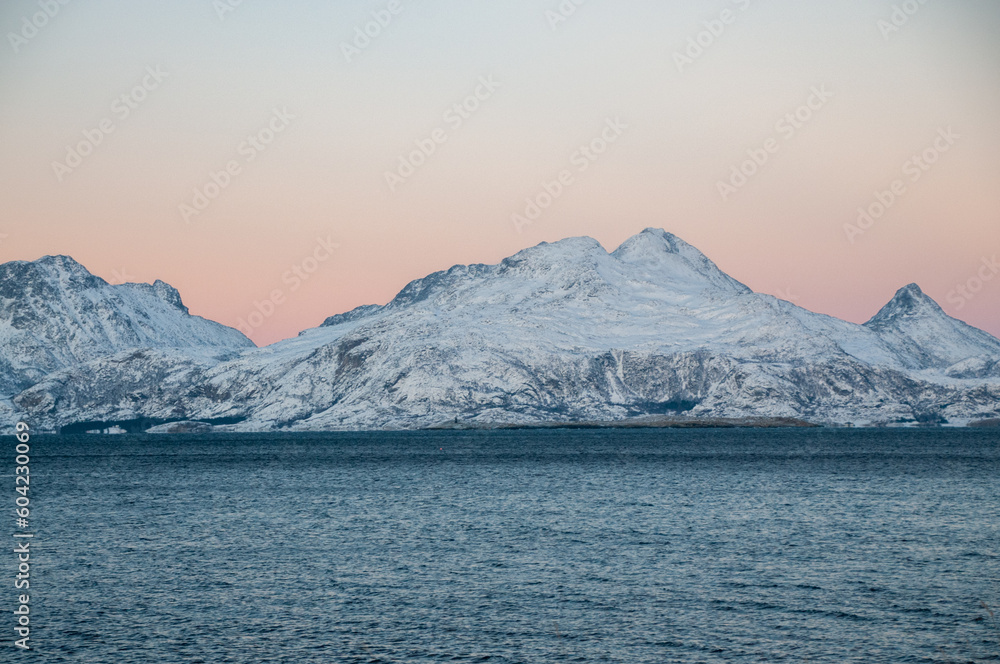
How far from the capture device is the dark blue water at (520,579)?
49.9m

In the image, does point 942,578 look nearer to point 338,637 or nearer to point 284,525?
point 338,637

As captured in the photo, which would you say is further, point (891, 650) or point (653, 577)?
point (653, 577)

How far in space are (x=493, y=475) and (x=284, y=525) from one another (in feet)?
276

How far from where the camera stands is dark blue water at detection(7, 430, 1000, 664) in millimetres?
49875

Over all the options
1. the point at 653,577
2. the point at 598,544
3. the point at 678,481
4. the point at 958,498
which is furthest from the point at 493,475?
the point at 653,577

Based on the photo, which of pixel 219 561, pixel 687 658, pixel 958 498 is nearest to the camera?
pixel 687 658

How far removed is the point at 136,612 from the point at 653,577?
31836 millimetres

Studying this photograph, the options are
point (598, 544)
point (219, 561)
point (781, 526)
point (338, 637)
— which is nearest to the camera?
point (338, 637)

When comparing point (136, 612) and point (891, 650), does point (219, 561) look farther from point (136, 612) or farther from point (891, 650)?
point (891, 650)

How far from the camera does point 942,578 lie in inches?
2557

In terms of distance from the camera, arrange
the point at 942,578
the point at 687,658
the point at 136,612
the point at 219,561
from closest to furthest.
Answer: the point at 687,658 < the point at 136,612 < the point at 942,578 < the point at 219,561

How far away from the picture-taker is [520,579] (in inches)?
2630

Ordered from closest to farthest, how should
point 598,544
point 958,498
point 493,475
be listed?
point 598,544 < point 958,498 < point 493,475

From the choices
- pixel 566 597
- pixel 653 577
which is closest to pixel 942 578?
pixel 653 577
